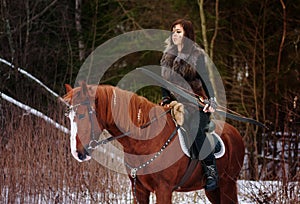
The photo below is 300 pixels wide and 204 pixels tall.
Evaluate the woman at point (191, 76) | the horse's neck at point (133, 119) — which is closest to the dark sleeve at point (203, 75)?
Answer: the woman at point (191, 76)

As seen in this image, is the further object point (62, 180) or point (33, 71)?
point (33, 71)

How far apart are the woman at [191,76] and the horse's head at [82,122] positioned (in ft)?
3.00

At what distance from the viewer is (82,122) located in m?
3.97

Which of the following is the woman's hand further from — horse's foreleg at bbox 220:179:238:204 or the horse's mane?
horse's foreleg at bbox 220:179:238:204

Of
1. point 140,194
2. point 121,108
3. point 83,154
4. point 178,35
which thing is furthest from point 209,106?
point 83,154

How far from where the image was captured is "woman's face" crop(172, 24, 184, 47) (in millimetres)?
4734

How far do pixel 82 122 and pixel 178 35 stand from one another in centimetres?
132

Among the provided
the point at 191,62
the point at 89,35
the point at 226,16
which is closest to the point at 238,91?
the point at 226,16

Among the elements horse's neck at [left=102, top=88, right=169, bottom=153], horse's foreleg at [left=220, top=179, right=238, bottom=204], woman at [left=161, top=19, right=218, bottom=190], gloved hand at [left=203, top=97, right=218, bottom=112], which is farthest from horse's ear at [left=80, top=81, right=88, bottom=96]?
horse's foreleg at [left=220, top=179, right=238, bottom=204]

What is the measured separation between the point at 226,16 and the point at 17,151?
7.22 meters

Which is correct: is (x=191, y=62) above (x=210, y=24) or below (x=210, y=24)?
below

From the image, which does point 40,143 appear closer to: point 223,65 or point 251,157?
point 251,157

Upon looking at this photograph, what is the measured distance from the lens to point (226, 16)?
12398 millimetres

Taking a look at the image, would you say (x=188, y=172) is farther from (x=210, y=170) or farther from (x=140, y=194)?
(x=140, y=194)
